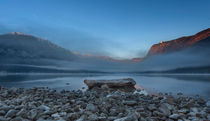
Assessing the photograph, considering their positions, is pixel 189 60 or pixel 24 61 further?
pixel 24 61

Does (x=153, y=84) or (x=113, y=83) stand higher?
(x=113, y=83)

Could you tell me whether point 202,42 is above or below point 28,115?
above

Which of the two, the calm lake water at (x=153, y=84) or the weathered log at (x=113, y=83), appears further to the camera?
the calm lake water at (x=153, y=84)

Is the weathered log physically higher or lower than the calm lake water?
higher

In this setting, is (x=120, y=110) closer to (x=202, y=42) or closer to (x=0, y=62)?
(x=202, y=42)

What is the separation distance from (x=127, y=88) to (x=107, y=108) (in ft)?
28.9

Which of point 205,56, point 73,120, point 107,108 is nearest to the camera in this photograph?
point 73,120

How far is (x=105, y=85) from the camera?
13.2m

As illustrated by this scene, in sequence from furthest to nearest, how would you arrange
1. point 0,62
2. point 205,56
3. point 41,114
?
point 0,62
point 205,56
point 41,114

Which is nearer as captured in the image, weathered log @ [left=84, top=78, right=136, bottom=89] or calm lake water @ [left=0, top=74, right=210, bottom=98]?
weathered log @ [left=84, top=78, right=136, bottom=89]

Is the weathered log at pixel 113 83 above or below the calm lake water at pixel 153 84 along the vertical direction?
above

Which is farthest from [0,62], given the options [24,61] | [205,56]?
[205,56]

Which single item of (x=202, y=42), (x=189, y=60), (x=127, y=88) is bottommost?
(x=127, y=88)

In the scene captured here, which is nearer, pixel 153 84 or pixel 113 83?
pixel 113 83
